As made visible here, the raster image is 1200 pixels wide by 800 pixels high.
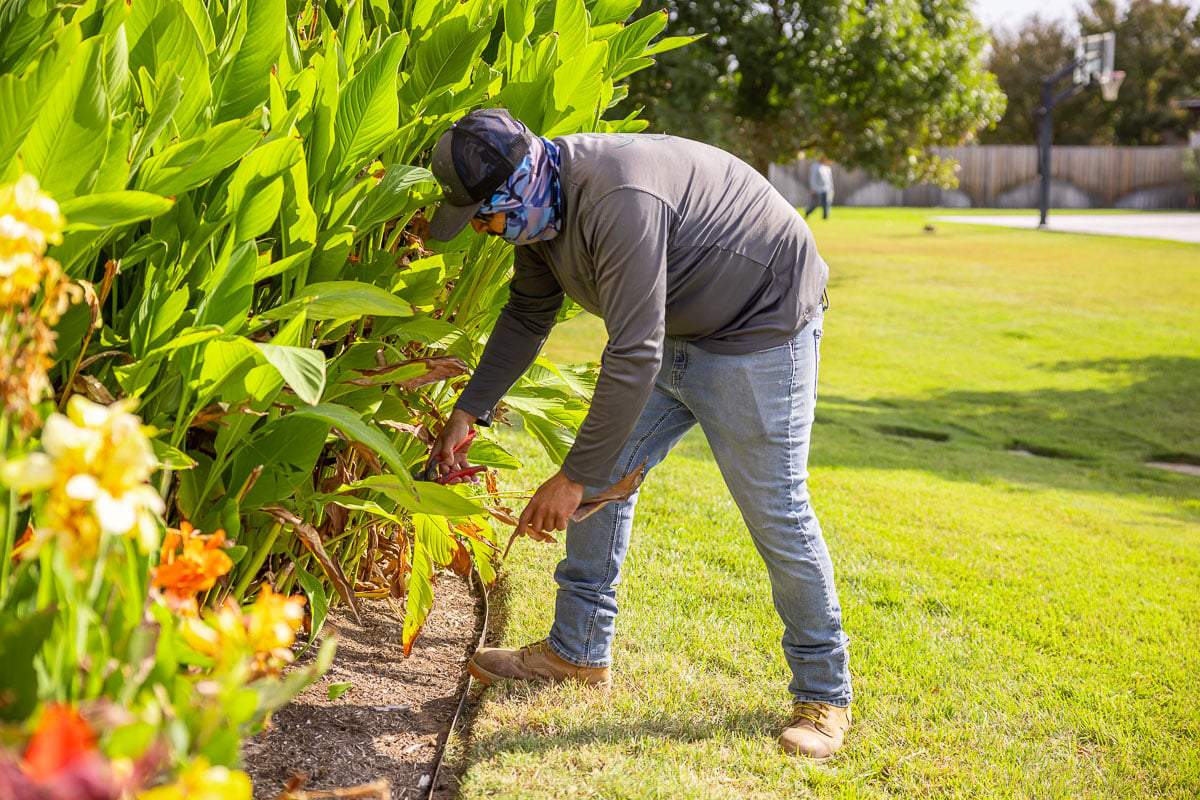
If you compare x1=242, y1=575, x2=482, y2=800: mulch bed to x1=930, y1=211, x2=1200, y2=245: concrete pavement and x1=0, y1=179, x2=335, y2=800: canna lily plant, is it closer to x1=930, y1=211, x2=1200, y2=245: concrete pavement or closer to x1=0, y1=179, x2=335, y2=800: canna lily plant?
x1=0, y1=179, x2=335, y2=800: canna lily plant

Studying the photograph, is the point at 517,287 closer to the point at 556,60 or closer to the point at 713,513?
the point at 556,60

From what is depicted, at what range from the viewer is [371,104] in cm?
218

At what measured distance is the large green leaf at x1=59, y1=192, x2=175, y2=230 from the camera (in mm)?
1554

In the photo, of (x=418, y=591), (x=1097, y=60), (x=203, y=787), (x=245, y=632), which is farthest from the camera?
(x=1097, y=60)

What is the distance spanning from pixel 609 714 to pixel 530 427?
866mm

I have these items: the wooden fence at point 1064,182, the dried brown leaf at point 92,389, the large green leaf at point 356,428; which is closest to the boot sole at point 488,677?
the large green leaf at point 356,428

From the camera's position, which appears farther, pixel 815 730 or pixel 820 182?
pixel 820 182

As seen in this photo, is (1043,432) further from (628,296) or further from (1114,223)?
(1114,223)

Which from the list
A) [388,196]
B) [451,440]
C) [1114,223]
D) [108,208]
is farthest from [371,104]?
[1114,223]

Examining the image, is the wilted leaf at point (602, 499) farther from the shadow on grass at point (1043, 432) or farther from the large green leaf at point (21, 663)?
the shadow on grass at point (1043, 432)

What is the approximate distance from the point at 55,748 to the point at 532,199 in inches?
69.5

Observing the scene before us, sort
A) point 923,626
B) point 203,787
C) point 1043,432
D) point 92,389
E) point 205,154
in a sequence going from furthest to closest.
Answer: point 1043,432
point 923,626
point 92,389
point 205,154
point 203,787

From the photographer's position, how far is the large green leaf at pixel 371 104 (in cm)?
217

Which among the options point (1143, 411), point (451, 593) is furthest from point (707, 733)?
point (1143, 411)
